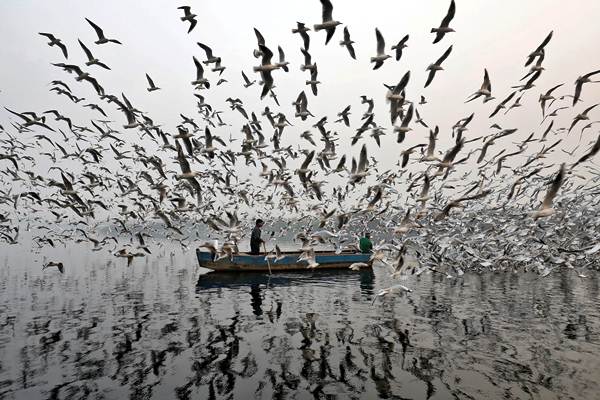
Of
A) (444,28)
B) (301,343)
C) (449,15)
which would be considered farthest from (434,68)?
(301,343)

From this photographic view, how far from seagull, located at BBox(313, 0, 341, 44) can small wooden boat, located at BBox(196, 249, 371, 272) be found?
19.6 meters

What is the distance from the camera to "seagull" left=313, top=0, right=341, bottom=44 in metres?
10.8

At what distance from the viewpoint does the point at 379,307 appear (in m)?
17.5

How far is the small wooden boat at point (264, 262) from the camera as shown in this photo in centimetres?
2898

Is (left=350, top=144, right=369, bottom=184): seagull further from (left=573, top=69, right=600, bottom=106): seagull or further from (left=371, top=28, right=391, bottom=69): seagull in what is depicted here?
(left=573, top=69, right=600, bottom=106): seagull

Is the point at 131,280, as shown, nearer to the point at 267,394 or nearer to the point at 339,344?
the point at 339,344

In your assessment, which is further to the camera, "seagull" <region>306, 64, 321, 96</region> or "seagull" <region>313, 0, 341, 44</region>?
"seagull" <region>306, 64, 321, 96</region>

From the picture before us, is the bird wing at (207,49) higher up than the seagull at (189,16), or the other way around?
the seagull at (189,16)

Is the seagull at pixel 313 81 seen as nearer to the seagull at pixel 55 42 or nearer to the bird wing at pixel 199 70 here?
the bird wing at pixel 199 70

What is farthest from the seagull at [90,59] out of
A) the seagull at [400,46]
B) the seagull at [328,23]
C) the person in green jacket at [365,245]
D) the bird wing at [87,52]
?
the person in green jacket at [365,245]

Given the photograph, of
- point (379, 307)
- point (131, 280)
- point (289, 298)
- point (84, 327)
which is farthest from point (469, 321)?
point (131, 280)

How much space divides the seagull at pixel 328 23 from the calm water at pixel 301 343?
8.90 m

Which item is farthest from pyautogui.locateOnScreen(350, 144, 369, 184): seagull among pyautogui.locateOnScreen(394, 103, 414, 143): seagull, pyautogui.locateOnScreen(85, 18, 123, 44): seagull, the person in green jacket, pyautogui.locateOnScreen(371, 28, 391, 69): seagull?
the person in green jacket

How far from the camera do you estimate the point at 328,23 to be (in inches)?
447
